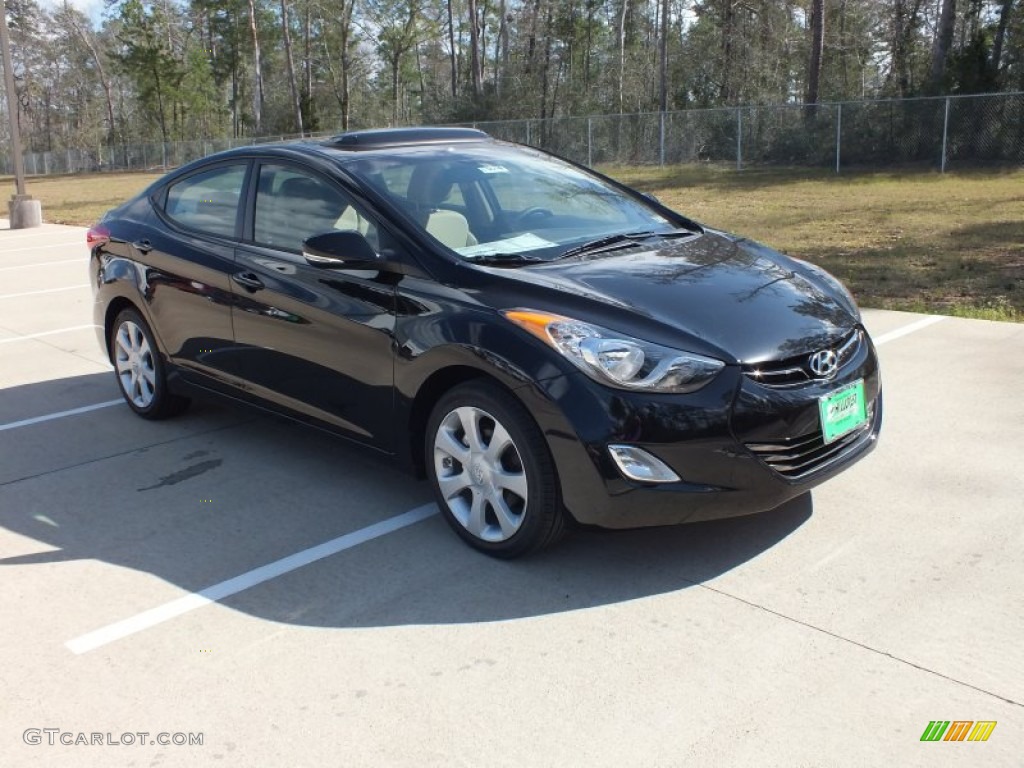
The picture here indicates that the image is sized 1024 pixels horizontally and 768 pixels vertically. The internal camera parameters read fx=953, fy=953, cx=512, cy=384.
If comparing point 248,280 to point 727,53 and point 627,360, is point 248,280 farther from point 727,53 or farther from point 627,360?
point 727,53

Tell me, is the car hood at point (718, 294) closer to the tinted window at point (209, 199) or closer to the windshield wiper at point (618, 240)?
the windshield wiper at point (618, 240)

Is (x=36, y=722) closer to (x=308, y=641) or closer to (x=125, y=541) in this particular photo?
(x=308, y=641)

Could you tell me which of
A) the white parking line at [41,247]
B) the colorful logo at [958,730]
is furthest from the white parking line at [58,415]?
the white parking line at [41,247]

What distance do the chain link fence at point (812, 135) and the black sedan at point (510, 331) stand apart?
1466 cm

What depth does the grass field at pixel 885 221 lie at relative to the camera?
923 centimetres

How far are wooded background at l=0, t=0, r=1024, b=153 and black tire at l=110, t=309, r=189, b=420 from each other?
1042 inches

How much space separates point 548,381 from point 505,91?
43.4m

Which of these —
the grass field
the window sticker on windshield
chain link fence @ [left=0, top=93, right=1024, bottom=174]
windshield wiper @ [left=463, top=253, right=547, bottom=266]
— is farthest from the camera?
chain link fence @ [left=0, top=93, right=1024, bottom=174]

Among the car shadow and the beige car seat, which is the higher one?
the beige car seat

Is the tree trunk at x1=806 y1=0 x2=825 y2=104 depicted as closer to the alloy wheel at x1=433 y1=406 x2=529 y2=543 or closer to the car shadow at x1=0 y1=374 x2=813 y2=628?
the car shadow at x1=0 y1=374 x2=813 y2=628

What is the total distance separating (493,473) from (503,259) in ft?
3.09

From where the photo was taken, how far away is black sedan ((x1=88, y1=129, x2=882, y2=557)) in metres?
3.40

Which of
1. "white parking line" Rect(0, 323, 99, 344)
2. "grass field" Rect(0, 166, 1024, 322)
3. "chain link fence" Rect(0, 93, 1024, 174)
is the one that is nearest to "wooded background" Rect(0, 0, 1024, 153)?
"chain link fence" Rect(0, 93, 1024, 174)

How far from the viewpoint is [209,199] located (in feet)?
17.3
